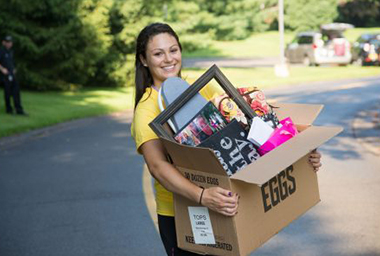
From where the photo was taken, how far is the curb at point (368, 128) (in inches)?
467

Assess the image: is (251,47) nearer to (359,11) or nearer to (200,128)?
(359,11)

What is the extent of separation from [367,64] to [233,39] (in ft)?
101

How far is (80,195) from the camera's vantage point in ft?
28.4

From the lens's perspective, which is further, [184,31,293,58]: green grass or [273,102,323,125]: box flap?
[184,31,293,58]: green grass

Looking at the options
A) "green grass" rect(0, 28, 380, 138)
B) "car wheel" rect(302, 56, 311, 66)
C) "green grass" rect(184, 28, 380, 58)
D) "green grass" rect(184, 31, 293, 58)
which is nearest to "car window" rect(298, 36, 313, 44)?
"car wheel" rect(302, 56, 311, 66)

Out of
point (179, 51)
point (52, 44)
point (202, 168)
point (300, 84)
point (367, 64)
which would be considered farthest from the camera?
point (367, 64)

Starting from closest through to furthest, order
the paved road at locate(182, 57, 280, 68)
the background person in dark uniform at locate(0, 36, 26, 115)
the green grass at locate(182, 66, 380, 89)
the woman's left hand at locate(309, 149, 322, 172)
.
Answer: the woman's left hand at locate(309, 149, 322, 172) < the background person in dark uniform at locate(0, 36, 26, 115) < the green grass at locate(182, 66, 380, 89) < the paved road at locate(182, 57, 280, 68)

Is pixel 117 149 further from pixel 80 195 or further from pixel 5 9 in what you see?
pixel 5 9

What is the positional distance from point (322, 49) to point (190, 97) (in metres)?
32.8

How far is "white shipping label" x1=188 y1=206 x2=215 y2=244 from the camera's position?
10.5ft

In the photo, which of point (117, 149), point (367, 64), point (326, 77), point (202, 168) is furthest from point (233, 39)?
point (202, 168)

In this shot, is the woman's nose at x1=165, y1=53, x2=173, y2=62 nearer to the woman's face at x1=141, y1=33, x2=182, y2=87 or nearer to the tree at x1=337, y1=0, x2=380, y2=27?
the woman's face at x1=141, y1=33, x2=182, y2=87

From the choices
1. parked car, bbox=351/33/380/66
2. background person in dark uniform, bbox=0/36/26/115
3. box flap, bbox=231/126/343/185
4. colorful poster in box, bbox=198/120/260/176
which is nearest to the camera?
box flap, bbox=231/126/343/185

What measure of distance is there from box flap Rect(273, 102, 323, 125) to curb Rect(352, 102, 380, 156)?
7.59 metres
